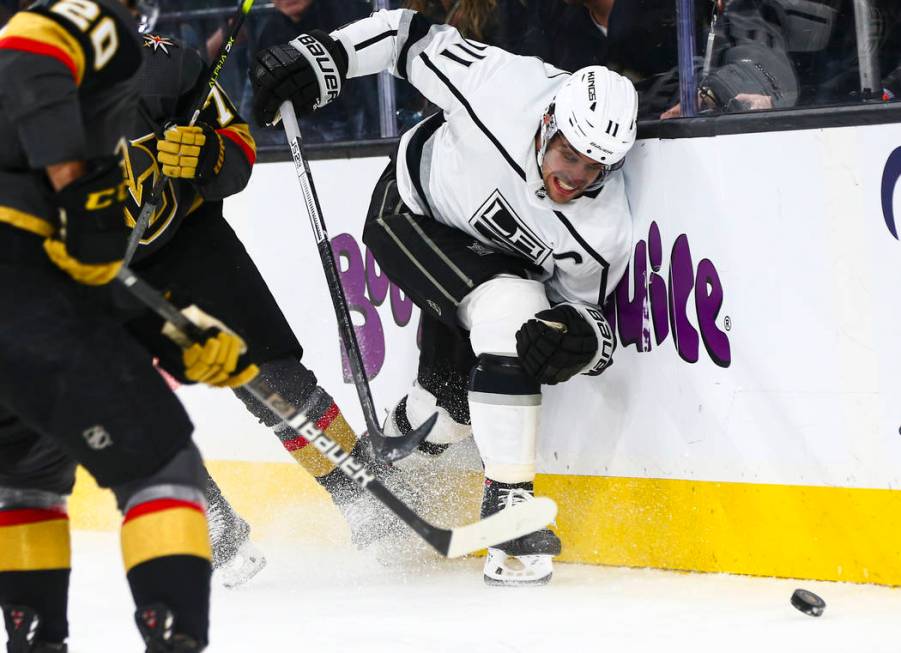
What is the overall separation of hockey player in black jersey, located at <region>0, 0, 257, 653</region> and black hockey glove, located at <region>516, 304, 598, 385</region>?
88 cm

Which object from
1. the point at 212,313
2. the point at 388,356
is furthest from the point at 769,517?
the point at 212,313

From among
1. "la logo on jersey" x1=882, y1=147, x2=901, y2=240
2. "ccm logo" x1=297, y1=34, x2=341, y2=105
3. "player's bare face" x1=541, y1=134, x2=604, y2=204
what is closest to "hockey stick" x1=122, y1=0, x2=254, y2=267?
"ccm logo" x1=297, y1=34, x2=341, y2=105

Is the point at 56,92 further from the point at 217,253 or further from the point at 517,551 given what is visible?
the point at 517,551

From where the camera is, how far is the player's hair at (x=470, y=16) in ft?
10.9

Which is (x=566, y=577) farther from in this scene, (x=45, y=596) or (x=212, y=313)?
(x=45, y=596)

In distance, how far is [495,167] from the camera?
3.00 m

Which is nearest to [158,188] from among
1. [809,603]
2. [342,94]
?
[342,94]

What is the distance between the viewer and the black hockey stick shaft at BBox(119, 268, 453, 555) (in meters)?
2.07

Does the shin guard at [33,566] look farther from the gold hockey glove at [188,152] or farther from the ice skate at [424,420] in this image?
the ice skate at [424,420]

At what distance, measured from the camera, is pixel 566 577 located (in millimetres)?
3098

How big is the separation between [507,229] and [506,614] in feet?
2.73

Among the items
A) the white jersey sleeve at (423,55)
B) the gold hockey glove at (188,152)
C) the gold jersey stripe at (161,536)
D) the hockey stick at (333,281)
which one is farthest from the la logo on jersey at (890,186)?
the gold jersey stripe at (161,536)

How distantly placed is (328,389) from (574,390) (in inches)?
30.3

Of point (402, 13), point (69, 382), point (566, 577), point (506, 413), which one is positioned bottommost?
point (566, 577)
